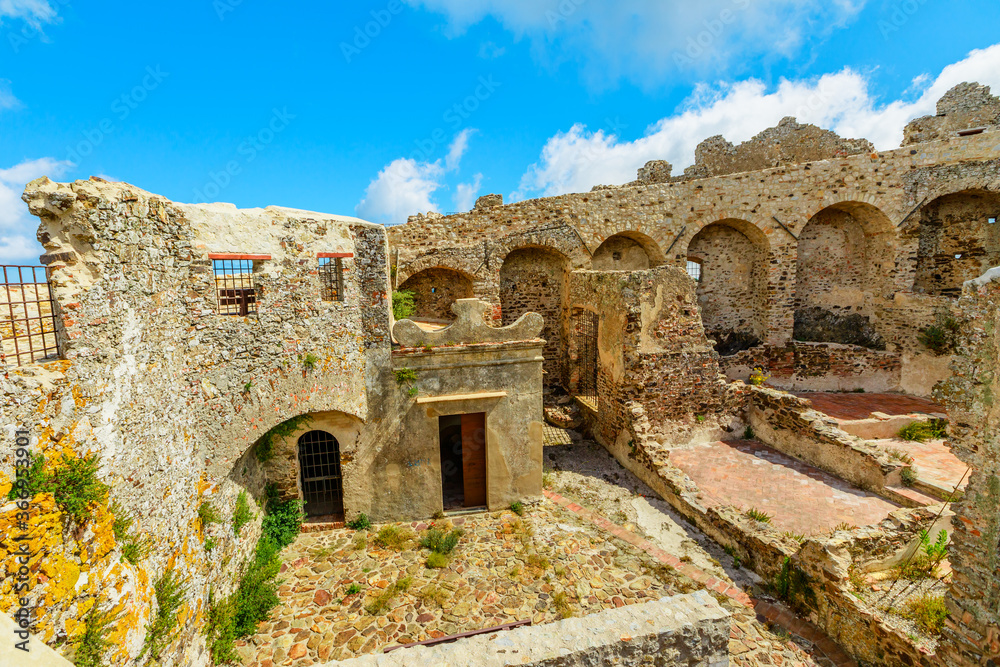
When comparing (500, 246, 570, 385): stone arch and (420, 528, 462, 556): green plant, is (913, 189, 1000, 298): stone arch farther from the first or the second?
(420, 528, 462, 556): green plant

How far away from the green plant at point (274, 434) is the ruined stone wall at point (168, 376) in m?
0.21

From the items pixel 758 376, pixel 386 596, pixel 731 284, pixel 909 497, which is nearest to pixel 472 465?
pixel 386 596

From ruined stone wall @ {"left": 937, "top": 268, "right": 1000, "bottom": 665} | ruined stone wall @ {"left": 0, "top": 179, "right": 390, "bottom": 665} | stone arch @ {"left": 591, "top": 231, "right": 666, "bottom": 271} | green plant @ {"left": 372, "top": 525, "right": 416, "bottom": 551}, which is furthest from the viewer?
stone arch @ {"left": 591, "top": 231, "right": 666, "bottom": 271}

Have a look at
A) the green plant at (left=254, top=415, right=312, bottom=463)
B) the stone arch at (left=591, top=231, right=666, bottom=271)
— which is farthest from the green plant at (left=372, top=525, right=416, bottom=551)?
the stone arch at (left=591, top=231, right=666, bottom=271)

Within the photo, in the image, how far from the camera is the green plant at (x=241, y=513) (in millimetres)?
6883

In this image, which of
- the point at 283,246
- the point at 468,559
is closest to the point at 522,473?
the point at 468,559

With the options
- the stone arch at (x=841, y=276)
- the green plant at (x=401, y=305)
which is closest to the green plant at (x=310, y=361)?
the green plant at (x=401, y=305)

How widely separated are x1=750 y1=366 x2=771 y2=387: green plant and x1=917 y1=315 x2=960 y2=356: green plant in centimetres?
517

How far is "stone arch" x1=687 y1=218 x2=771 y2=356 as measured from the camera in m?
17.8

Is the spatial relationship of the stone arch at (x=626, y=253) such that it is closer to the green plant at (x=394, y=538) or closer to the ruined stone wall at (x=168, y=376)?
the ruined stone wall at (x=168, y=376)

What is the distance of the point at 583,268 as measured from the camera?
1593 cm

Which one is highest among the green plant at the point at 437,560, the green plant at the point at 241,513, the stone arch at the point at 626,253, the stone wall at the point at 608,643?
the stone arch at the point at 626,253

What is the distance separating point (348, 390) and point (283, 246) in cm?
263

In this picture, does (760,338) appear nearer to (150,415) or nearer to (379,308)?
(379,308)
